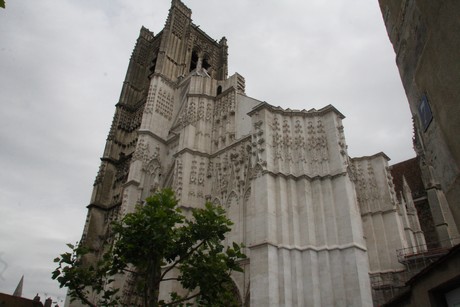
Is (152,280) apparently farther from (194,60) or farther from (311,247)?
(194,60)

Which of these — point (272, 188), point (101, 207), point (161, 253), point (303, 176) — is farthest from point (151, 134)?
point (161, 253)

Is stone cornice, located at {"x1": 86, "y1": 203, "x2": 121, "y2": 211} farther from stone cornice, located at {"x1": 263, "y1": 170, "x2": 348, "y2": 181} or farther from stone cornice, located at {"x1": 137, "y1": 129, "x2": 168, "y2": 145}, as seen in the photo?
stone cornice, located at {"x1": 263, "y1": 170, "x2": 348, "y2": 181}

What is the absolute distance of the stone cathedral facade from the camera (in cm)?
1301

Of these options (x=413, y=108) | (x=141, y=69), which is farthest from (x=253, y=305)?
(x=141, y=69)

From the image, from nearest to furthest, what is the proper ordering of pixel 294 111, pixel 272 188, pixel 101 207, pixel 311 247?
1. pixel 311 247
2. pixel 272 188
3. pixel 294 111
4. pixel 101 207

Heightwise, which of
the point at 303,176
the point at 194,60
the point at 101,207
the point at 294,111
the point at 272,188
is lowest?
the point at 272,188

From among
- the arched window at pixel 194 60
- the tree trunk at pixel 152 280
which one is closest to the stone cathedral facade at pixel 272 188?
the tree trunk at pixel 152 280

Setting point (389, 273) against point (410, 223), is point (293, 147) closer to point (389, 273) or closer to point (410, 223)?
point (389, 273)

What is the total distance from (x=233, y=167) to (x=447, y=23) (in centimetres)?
1644

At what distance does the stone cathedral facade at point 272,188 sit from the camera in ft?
Result: 42.7

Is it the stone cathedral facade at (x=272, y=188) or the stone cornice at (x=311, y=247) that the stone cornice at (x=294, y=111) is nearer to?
the stone cathedral facade at (x=272, y=188)

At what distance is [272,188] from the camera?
1466 centimetres

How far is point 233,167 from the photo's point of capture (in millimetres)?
18766

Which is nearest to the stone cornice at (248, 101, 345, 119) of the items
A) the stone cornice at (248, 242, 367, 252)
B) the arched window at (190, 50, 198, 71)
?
the stone cornice at (248, 242, 367, 252)
